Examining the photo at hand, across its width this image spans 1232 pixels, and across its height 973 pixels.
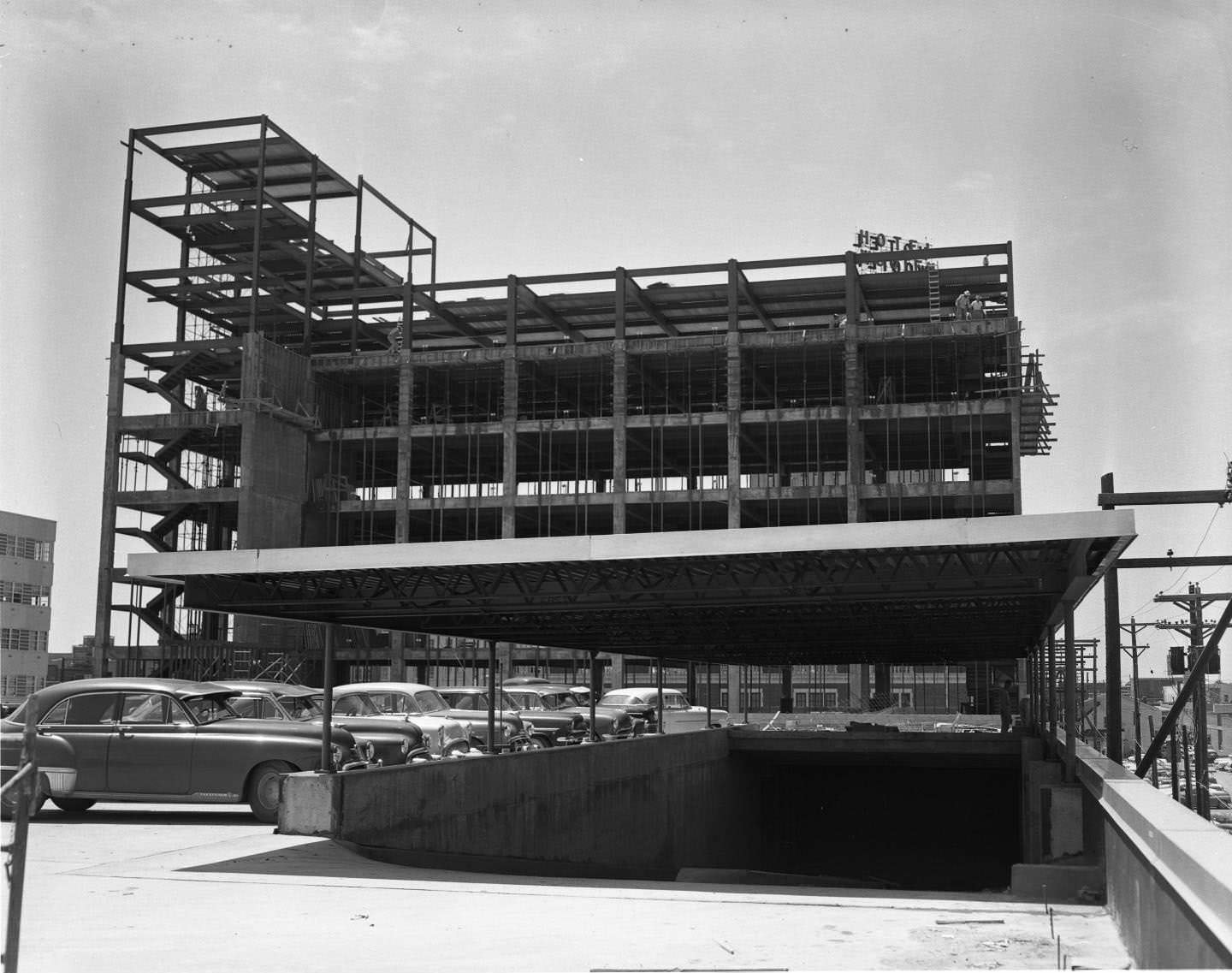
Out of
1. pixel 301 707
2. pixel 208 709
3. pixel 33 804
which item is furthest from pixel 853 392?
pixel 33 804

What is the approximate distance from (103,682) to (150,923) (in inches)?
296

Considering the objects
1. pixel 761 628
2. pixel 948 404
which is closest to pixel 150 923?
pixel 761 628

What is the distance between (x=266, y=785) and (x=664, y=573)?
5516 millimetres

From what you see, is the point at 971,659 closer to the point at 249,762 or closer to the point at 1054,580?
the point at 1054,580

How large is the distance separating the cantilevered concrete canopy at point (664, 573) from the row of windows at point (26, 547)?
24315mm

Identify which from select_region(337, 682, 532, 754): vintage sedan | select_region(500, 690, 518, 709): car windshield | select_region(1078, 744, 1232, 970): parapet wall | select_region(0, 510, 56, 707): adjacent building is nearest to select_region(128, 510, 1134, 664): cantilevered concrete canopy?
select_region(337, 682, 532, 754): vintage sedan

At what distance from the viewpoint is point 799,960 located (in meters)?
7.96

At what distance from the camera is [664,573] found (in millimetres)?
14953

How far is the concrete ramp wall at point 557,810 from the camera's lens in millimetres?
14594

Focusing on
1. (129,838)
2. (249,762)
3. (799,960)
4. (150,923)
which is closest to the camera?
(799,960)

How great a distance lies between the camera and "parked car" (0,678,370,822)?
15375mm

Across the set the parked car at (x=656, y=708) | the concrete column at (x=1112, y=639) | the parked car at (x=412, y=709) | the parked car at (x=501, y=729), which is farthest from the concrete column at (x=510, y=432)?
the concrete column at (x=1112, y=639)

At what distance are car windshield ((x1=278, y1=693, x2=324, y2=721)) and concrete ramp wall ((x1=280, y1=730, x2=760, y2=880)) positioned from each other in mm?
3096

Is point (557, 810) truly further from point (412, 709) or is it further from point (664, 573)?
point (664, 573)
